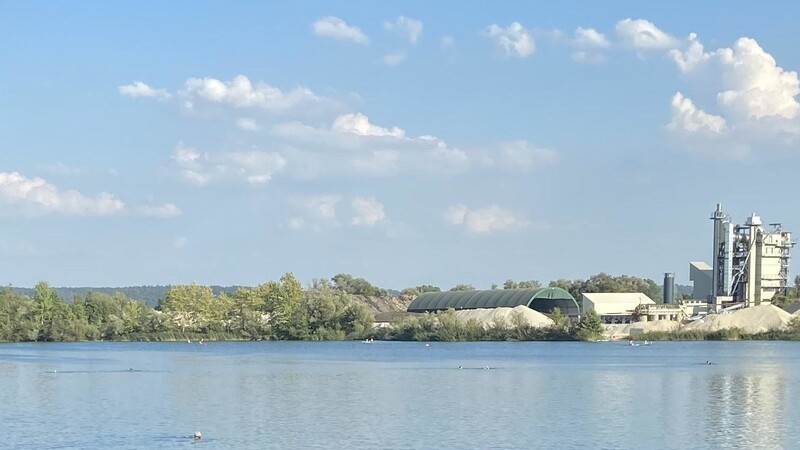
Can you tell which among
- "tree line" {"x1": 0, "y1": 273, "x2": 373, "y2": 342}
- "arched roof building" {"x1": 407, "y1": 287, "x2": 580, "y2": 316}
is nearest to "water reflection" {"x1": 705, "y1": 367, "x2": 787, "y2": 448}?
"tree line" {"x1": 0, "y1": 273, "x2": 373, "y2": 342}

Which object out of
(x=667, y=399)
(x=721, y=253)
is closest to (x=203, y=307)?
(x=721, y=253)

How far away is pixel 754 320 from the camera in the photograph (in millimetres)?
137000

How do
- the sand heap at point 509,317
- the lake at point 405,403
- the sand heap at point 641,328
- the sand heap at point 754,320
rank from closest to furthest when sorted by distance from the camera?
the lake at point 405,403 < the sand heap at point 754,320 < the sand heap at point 641,328 < the sand heap at point 509,317

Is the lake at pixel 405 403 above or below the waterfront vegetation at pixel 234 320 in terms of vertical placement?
below

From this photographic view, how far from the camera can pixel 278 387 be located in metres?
64.3

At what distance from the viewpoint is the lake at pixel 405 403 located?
41.1 metres

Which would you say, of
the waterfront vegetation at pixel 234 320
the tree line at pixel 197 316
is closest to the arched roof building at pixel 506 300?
the waterfront vegetation at pixel 234 320

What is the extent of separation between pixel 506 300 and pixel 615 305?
1587 cm

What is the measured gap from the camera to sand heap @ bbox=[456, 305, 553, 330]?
143m

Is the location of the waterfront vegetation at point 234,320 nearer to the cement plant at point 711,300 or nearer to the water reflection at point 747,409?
the cement plant at point 711,300

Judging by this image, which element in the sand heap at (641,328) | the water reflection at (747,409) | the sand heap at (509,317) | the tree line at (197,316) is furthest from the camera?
the tree line at (197,316)

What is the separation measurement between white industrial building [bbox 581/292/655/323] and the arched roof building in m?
3.66

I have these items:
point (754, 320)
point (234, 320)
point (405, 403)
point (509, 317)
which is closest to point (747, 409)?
point (405, 403)

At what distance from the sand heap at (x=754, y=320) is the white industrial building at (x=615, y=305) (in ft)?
82.2
